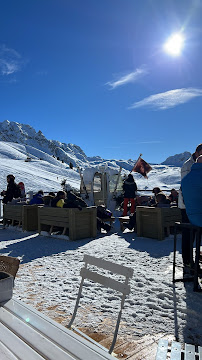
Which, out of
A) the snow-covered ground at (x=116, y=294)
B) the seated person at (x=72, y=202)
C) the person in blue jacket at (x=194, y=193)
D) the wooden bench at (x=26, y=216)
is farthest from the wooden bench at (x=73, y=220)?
the person in blue jacket at (x=194, y=193)

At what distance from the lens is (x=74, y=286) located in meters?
3.70

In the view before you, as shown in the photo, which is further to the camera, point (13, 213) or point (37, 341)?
point (13, 213)

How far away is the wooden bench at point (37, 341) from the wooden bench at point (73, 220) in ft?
16.1

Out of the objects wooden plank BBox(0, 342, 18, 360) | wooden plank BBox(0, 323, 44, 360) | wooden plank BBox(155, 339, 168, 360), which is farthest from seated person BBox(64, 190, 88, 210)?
wooden plank BBox(0, 342, 18, 360)

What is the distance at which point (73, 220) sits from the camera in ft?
21.7

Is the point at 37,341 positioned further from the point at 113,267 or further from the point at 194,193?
the point at 194,193

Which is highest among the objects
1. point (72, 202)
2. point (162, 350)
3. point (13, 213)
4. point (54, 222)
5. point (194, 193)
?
point (194, 193)

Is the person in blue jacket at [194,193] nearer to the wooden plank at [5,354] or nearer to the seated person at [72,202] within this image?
the wooden plank at [5,354]

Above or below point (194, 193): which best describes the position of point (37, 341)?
below

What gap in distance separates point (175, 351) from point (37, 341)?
121cm

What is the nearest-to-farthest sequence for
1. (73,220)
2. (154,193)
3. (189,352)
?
(189,352) → (73,220) → (154,193)

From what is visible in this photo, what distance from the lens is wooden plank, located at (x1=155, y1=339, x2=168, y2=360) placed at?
2.09m

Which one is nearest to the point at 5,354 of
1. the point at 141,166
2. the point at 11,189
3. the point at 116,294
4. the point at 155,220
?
the point at 116,294

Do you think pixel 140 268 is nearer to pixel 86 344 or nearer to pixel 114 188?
pixel 86 344
